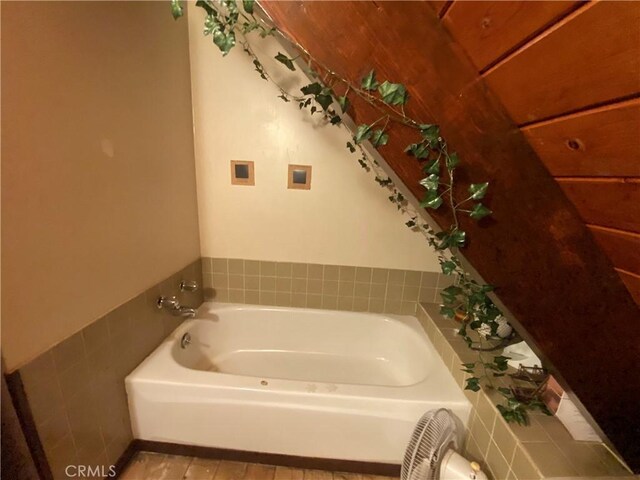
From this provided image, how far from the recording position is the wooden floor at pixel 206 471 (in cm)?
123

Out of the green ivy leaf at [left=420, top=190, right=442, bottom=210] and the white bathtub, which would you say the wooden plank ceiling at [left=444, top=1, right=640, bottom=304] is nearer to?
the green ivy leaf at [left=420, top=190, right=442, bottom=210]

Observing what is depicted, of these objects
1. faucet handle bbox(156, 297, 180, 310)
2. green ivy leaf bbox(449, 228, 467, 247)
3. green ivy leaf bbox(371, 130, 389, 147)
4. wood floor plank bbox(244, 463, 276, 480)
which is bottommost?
wood floor plank bbox(244, 463, 276, 480)

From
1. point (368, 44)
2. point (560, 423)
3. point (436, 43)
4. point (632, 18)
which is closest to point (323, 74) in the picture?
point (368, 44)

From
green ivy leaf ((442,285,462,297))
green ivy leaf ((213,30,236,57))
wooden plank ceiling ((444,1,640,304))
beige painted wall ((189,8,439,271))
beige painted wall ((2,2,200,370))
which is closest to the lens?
wooden plank ceiling ((444,1,640,304))

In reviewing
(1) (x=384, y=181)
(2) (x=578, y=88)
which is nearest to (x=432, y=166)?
(2) (x=578, y=88)

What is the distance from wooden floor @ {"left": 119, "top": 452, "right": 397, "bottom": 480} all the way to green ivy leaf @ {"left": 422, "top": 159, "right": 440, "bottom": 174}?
1.34 m

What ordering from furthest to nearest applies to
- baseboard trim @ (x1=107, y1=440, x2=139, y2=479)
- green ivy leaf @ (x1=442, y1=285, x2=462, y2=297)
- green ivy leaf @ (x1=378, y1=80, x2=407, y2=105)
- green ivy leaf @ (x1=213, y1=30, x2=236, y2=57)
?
baseboard trim @ (x1=107, y1=440, x2=139, y2=479) → green ivy leaf @ (x1=442, y1=285, x2=462, y2=297) → green ivy leaf @ (x1=213, y1=30, x2=236, y2=57) → green ivy leaf @ (x1=378, y1=80, x2=407, y2=105)

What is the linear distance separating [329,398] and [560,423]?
80 cm

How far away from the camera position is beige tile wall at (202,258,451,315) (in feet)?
6.15

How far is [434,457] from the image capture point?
3.15 ft

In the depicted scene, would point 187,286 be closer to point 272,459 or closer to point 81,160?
point 81,160

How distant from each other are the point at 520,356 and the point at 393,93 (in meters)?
1.33

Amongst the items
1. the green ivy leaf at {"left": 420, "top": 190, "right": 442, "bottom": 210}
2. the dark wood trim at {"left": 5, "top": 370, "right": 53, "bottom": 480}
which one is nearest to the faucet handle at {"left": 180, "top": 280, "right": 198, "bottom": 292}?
the dark wood trim at {"left": 5, "top": 370, "right": 53, "bottom": 480}

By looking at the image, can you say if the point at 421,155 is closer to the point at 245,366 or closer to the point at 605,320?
the point at 605,320
